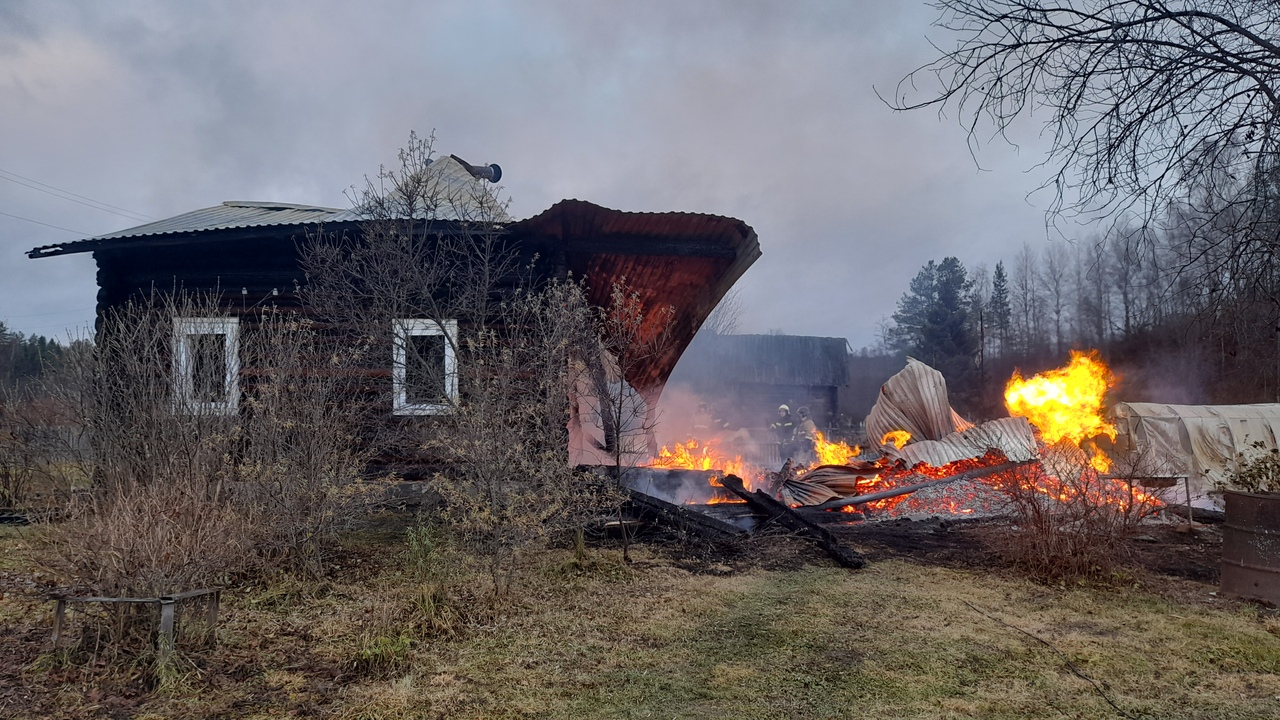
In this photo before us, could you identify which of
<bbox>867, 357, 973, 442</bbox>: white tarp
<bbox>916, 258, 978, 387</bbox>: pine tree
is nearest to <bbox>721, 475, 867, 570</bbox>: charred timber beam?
<bbox>867, 357, 973, 442</bbox>: white tarp

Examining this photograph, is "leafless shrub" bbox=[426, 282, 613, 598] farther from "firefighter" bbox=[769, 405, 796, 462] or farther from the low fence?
"firefighter" bbox=[769, 405, 796, 462]

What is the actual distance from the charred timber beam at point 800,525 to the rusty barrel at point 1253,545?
10.2 feet

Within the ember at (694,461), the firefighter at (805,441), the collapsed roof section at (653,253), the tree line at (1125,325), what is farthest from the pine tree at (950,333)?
the collapsed roof section at (653,253)

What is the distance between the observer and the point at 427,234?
8.97 meters

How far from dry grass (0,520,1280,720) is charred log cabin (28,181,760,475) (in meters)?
3.35

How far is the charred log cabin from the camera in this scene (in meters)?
9.07

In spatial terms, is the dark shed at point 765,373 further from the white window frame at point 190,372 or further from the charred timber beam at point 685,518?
the white window frame at point 190,372

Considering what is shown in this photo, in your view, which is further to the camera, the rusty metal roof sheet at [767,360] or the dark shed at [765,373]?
the rusty metal roof sheet at [767,360]

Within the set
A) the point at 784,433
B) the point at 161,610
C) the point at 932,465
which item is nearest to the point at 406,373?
the point at 161,610

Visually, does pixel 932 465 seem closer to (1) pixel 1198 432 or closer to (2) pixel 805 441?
(2) pixel 805 441

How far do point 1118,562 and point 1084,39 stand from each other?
5210 mm

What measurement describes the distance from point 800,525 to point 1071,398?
7460 mm

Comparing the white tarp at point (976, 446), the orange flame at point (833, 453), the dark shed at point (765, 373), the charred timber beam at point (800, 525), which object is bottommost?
the charred timber beam at point (800, 525)

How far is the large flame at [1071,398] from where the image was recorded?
1276 cm
